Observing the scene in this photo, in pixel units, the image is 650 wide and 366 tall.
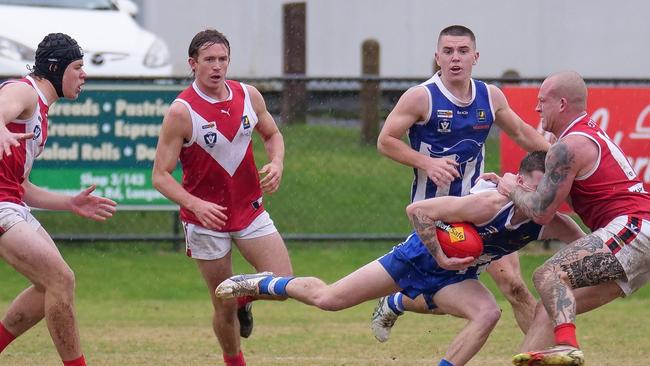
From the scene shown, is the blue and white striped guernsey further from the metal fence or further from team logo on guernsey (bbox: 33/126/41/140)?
the metal fence

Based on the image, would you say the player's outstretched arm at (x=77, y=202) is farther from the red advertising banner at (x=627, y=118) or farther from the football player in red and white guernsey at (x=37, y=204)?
the red advertising banner at (x=627, y=118)

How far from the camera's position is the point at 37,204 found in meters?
8.77

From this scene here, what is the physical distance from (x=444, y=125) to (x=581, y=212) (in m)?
1.20

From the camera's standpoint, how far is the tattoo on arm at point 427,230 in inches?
303

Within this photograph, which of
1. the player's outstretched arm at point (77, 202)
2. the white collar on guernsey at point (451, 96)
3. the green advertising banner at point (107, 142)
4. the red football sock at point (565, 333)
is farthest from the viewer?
the green advertising banner at point (107, 142)

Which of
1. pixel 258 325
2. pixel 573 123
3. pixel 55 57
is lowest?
pixel 258 325

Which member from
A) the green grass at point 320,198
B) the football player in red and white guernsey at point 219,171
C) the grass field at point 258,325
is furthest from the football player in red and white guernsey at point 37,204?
the green grass at point 320,198

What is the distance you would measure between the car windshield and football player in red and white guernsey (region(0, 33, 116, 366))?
22.8ft

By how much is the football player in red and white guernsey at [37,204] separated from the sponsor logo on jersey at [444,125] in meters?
2.13

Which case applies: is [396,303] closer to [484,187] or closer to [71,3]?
[484,187]

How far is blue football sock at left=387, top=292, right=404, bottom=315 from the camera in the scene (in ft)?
29.6

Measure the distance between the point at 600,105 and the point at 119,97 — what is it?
447 cm

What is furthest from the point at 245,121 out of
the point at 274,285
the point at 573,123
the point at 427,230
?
the point at 573,123

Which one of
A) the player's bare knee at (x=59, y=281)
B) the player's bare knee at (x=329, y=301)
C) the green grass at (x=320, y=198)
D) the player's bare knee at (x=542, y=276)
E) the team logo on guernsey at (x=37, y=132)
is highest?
the team logo on guernsey at (x=37, y=132)
